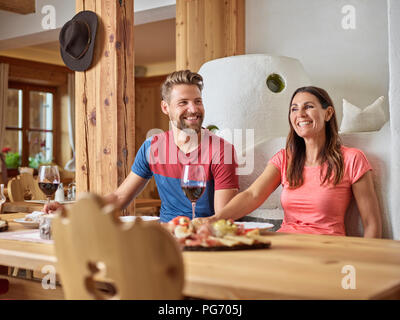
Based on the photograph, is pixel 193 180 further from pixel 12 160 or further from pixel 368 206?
pixel 12 160

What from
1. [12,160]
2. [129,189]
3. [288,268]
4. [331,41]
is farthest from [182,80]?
[12,160]

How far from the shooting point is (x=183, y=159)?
236 centimetres

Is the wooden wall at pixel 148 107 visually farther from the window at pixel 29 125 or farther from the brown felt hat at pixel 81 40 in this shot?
the brown felt hat at pixel 81 40

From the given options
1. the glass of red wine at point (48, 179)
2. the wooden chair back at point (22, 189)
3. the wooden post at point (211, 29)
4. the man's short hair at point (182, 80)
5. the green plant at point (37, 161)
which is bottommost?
the wooden chair back at point (22, 189)

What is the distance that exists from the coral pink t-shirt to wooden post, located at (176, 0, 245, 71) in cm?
253

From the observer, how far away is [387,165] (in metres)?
2.24

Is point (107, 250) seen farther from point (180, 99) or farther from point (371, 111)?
point (371, 111)

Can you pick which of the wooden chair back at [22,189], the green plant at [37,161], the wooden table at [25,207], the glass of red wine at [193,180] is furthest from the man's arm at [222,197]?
the green plant at [37,161]

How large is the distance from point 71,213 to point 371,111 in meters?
2.17

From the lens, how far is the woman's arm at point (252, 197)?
2004 millimetres

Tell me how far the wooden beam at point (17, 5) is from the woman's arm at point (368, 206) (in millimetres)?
3467

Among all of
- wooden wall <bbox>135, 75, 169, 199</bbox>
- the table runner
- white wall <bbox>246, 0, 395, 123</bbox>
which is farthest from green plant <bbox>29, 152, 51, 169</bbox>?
Answer: the table runner

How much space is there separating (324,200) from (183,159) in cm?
67

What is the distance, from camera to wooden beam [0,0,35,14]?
4.29 m
